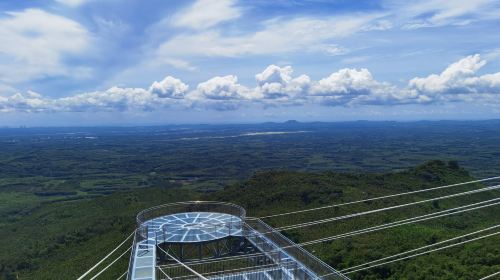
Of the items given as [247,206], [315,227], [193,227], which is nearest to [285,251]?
[193,227]

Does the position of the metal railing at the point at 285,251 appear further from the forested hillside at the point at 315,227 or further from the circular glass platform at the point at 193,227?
the forested hillside at the point at 315,227

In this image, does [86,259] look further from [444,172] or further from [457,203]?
[444,172]

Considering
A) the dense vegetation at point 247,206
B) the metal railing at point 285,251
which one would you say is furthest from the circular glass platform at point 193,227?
the dense vegetation at point 247,206

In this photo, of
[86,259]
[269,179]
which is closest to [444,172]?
[269,179]

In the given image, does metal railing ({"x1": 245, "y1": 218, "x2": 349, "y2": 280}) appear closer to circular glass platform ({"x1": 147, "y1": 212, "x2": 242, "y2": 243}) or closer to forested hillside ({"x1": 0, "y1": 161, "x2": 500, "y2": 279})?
circular glass platform ({"x1": 147, "y1": 212, "x2": 242, "y2": 243})

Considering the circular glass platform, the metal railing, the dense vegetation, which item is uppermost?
the circular glass platform

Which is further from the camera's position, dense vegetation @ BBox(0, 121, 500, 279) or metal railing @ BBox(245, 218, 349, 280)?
dense vegetation @ BBox(0, 121, 500, 279)

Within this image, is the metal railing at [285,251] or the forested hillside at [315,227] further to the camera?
the forested hillside at [315,227]

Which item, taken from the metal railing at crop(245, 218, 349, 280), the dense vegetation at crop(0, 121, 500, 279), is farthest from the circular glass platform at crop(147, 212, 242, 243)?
the dense vegetation at crop(0, 121, 500, 279)

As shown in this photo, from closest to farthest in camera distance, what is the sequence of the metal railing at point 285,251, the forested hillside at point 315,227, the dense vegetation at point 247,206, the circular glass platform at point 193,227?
the metal railing at point 285,251 < the circular glass platform at point 193,227 < the forested hillside at point 315,227 < the dense vegetation at point 247,206
